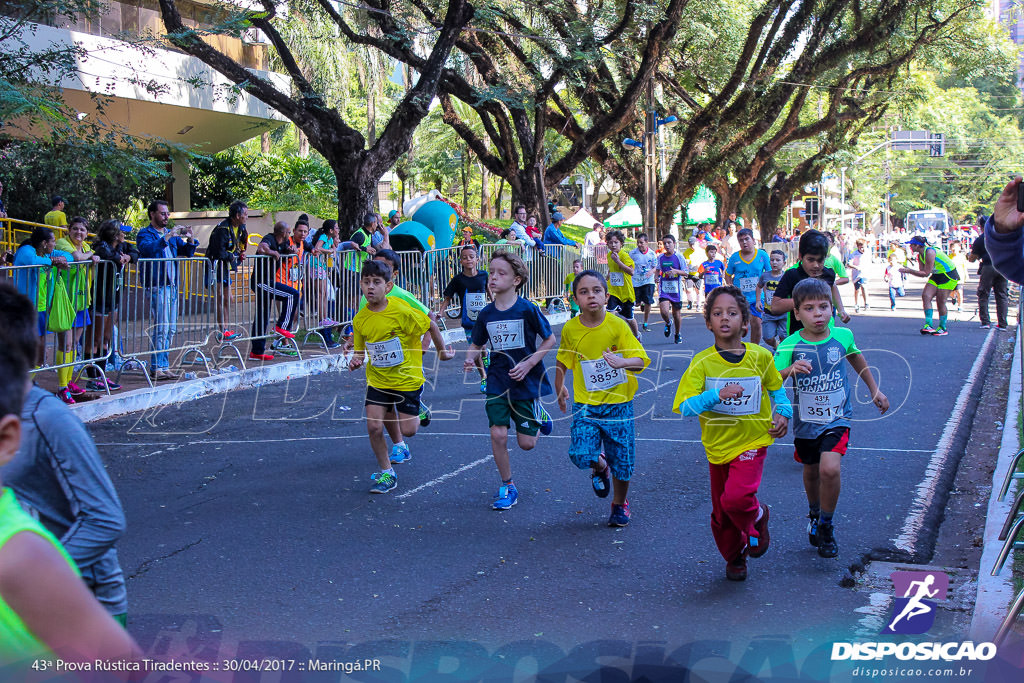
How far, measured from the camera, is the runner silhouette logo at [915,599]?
176 inches

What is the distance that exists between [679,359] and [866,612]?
31.5ft

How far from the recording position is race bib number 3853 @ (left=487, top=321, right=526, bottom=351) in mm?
6934

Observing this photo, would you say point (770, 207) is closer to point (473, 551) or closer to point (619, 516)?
point (619, 516)

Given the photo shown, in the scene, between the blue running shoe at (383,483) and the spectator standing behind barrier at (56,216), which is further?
the spectator standing behind barrier at (56,216)

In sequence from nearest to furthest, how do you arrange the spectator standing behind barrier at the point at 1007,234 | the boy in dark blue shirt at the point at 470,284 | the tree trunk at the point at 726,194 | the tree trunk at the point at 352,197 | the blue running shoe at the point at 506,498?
the spectator standing behind barrier at the point at 1007,234 → the blue running shoe at the point at 506,498 → the boy in dark blue shirt at the point at 470,284 → the tree trunk at the point at 352,197 → the tree trunk at the point at 726,194

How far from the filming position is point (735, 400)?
16.7ft

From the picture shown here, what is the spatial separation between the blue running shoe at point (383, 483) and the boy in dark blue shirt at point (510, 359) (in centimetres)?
82

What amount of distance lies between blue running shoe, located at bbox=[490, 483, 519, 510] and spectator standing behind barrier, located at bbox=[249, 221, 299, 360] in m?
6.88

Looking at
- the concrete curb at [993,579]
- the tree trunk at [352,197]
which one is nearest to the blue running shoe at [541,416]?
the concrete curb at [993,579]

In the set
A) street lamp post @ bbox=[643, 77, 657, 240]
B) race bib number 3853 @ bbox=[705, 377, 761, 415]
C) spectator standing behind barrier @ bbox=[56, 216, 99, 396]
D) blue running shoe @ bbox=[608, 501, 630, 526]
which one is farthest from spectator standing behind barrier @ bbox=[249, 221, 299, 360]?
street lamp post @ bbox=[643, 77, 657, 240]

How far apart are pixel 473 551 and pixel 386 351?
2.01 m

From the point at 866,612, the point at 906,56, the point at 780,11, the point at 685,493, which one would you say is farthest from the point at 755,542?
the point at 906,56

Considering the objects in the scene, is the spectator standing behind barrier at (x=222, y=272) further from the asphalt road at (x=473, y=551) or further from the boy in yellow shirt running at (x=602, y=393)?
the boy in yellow shirt running at (x=602, y=393)

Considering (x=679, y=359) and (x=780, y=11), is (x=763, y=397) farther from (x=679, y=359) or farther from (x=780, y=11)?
(x=780, y=11)
